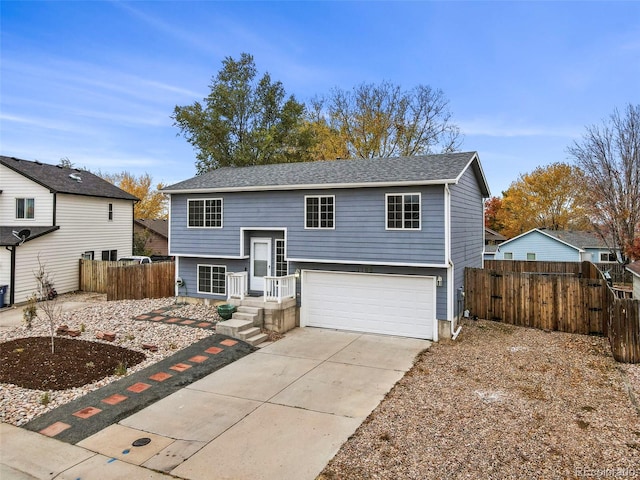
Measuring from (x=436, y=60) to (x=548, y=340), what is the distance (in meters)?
15.0

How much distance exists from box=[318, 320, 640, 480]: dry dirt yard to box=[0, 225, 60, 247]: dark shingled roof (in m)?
17.4

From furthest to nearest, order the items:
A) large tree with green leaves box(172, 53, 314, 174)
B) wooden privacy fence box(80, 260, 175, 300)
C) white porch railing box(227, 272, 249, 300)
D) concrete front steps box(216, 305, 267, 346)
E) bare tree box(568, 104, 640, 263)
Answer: large tree with green leaves box(172, 53, 314, 174) → bare tree box(568, 104, 640, 263) → wooden privacy fence box(80, 260, 175, 300) → white porch railing box(227, 272, 249, 300) → concrete front steps box(216, 305, 267, 346)

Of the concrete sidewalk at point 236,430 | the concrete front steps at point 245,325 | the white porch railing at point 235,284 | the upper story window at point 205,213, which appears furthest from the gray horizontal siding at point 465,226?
the upper story window at point 205,213

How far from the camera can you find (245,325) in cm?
1117

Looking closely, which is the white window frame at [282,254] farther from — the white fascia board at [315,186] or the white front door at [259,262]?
the white fascia board at [315,186]

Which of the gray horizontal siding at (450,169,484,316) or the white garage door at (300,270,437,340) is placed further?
the gray horizontal siding at (450,169,484,316)

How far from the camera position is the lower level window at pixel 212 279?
14.5 metres

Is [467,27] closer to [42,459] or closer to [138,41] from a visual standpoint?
[138,41]

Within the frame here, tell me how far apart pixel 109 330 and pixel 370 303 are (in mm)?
7864

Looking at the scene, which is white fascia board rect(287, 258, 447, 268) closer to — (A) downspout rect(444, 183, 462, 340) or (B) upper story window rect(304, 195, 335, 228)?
(A) downspout rect(444, 183, 462, 340)

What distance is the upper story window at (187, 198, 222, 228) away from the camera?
14.1 meters

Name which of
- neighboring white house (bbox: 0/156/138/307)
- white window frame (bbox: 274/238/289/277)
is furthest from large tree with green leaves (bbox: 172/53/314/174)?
white window frame (bbox: 274/238/289/277)

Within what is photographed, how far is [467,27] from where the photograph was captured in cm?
1460

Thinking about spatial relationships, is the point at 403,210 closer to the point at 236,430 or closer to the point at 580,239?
the point at 236,430
